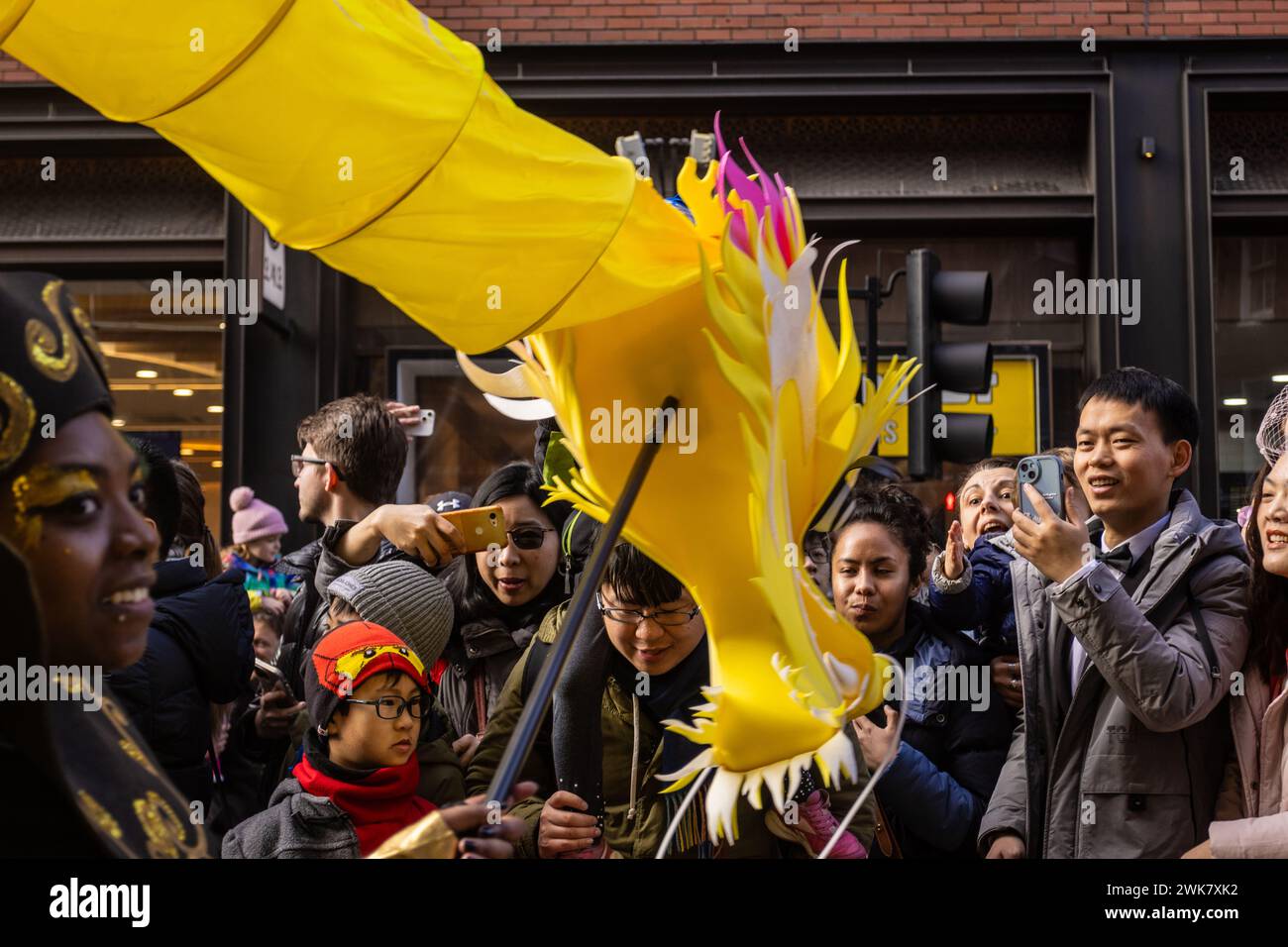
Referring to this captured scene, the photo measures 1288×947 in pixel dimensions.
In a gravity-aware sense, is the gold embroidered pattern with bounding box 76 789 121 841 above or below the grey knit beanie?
below

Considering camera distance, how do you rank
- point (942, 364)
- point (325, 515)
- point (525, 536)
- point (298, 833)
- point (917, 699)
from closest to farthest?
point (298, 833)
point (917, 699)
point (525, 536)
point (325, 515)
point (942, 364)

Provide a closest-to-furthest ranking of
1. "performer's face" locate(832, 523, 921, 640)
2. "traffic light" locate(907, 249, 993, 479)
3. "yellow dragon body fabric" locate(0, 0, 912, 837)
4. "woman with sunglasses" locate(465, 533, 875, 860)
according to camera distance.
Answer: "yellow dragon body fabric" locate(0, 0, 912, 837), "woman with sunglasses" locate(465, 533, 875, 860), "performer's face" locate(832, 523, 921, 640), "traffic light" locate(907, 249, 993, 479)

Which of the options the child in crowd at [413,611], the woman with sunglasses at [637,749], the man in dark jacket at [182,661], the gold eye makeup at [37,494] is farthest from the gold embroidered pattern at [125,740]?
the child in crowd at [413,611]

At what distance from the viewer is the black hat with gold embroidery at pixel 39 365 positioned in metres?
1.31

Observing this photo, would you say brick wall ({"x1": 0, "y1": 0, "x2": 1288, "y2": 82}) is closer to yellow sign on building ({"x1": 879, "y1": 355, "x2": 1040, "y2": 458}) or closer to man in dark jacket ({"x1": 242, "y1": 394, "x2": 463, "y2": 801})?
yellow sign on building ({"x1": 879, "y1": 355, "x2": 1040, "y2": 458})

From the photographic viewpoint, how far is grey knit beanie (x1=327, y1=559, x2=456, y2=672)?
325 centimetres

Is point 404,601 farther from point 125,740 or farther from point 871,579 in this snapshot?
point 125,740

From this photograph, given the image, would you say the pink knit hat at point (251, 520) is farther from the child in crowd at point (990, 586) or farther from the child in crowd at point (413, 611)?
the child in crowd at point (990, 586)

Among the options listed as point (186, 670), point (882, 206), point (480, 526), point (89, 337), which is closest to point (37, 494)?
point (89, 337)

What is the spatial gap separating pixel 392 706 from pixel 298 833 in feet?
1.04

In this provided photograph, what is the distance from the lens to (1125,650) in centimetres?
289

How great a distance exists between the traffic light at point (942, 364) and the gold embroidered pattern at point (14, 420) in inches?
156

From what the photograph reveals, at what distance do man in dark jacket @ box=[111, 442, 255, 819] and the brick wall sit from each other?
15.9 ft

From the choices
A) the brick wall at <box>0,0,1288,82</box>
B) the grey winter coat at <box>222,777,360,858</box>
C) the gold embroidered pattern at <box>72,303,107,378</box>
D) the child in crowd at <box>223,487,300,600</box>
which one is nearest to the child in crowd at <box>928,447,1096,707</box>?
the grey winter coat at <box>222,777,360,858</box>
